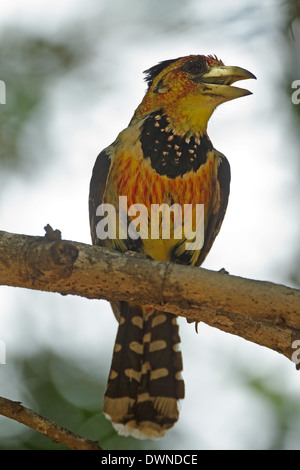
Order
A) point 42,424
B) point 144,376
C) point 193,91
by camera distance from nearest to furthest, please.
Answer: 1. point 42,424
2. point 144,376
3. point 193,91

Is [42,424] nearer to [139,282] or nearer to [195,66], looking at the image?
[139,282]

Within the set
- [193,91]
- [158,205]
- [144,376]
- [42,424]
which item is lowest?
[42,424]

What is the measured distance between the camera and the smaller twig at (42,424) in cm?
311

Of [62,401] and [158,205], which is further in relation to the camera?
[62,401]

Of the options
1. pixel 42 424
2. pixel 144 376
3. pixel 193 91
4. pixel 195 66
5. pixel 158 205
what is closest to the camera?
pixel 42 424

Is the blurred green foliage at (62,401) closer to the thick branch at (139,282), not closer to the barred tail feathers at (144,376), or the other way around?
the barred tail feathers at (144,376)

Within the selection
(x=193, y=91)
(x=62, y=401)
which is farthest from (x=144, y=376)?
(x=193, y=91)

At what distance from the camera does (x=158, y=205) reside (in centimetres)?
463

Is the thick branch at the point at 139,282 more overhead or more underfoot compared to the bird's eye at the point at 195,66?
more underfoot

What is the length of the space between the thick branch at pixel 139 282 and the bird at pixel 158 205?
1.32 meters

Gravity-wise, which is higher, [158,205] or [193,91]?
[193,91]

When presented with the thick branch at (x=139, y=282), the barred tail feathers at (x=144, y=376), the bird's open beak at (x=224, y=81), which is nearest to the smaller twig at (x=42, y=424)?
the thick branch at (x=139, y=282)

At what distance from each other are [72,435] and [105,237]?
2.02m

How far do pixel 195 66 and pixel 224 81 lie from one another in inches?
11.1
